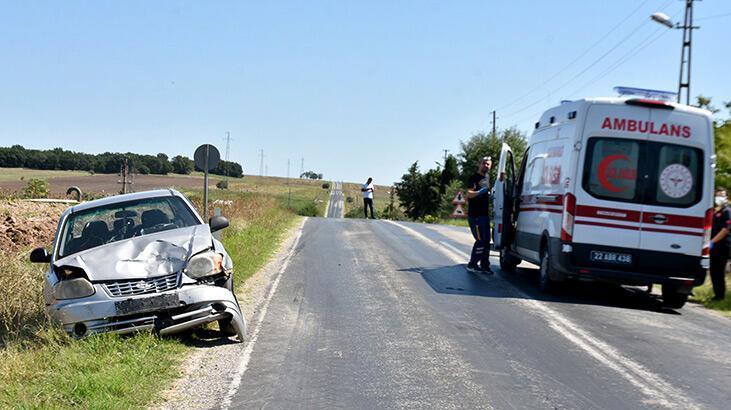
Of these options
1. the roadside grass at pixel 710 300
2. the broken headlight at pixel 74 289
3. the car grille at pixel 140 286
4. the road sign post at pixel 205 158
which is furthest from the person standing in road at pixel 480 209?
the broken headlight at pixel 74 289

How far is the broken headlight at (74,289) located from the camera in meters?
7.79

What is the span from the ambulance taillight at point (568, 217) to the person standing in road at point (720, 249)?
2.82 m

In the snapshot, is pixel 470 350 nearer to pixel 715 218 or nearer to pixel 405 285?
pixel 405 285

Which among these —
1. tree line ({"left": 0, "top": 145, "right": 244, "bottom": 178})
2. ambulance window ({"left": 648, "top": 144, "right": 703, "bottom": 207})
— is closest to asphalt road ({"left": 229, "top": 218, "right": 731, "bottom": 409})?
ambulance window ({"left": 648, "top": 144, "right": 703, "bottom": 207})

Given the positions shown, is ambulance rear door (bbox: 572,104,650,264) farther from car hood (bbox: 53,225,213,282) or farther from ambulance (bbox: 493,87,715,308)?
car hood (bbox: 53,225,213,282)

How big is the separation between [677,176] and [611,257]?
57.7 inches

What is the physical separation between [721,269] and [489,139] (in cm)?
5738

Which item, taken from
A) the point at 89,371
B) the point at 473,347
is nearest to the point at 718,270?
the point at 473,347

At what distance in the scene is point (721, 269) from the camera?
41.2 ft

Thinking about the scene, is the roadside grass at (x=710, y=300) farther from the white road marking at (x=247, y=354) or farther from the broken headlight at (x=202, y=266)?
the broken headlight at (x=202, y=266)

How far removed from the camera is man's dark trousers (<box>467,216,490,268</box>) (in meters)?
14.1

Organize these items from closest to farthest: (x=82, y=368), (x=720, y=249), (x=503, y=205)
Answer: (x=82, y=368) → (x=720, y=249) → (x=503, y=205)

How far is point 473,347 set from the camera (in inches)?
316

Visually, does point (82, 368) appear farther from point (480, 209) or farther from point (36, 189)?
point (36, 189)
